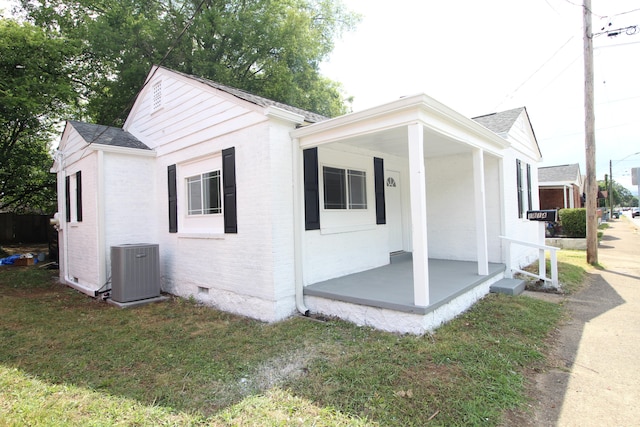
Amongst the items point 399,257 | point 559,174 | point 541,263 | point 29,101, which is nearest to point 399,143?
point 399,257

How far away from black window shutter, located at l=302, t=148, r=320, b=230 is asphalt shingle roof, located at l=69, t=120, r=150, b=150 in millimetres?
4157

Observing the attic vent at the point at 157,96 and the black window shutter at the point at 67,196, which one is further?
the black window shutter at the point at 67,196

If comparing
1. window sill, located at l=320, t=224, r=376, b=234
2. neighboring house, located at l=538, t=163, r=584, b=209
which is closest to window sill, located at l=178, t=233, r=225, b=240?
window sill, located at l=320, t=224, r=376, b=234

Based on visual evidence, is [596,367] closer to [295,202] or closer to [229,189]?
[295,202]

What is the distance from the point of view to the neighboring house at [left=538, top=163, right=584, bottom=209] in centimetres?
2116

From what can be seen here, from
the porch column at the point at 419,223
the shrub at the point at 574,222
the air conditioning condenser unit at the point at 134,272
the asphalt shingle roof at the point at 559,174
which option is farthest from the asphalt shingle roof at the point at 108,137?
the asphalt shingle roof at the point at 559,174

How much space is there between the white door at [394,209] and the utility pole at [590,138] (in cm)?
545

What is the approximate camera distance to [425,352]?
3.62 metres

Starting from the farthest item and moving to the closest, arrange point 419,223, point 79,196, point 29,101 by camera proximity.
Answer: point 29,101, point 79,196, point 419,223

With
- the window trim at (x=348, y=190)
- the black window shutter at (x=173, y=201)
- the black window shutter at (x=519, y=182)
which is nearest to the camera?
the window trim at (x=348, y=190)

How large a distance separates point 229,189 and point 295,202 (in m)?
1.19

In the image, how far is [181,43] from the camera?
13000 millimetres

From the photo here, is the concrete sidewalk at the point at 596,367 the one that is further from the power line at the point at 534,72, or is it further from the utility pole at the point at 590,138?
the power line at the point at 534,72

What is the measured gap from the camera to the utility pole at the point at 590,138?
8.91 meters
